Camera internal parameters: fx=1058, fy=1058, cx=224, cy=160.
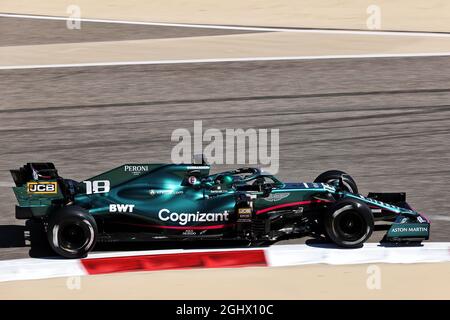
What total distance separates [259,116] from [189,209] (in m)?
5.55

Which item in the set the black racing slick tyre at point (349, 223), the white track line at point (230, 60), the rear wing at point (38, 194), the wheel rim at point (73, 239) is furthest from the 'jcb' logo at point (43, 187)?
the white track line at point (230, 60)

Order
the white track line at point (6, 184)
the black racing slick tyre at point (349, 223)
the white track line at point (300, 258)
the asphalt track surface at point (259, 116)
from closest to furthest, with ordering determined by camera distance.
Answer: the white track line at point (300, 258) < the black racing slick tyre at point (349, 223) < the white track line at point (6, 184) < the asphalt track surface at point (259, 116)

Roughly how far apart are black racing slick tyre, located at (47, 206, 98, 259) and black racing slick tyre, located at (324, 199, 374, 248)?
83.3 inches

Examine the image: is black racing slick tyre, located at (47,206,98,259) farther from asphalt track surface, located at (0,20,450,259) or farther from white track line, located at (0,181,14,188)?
white track line, located at (0,181,14,188)

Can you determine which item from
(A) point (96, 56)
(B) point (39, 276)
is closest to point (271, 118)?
(A) point (96, 56)

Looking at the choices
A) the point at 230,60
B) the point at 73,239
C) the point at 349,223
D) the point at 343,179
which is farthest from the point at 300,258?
the point at 230,60

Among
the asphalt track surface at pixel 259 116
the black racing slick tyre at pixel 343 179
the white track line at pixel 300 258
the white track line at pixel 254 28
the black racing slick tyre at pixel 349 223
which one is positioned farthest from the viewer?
the white track line at pixel 254 28

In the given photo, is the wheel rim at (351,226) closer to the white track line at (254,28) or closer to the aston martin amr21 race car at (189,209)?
the aston martin amr21 race car at (189,209)

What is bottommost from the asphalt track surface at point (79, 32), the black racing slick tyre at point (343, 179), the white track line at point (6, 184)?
the white track line at point (6, 184)

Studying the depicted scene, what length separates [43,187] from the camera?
9.58m

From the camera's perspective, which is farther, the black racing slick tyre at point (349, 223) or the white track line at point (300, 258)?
the black racing slick tyre at point (349, 223)

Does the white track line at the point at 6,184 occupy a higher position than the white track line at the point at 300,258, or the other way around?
the white track line at the point at 6,184

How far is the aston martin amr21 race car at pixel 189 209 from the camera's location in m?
9.50

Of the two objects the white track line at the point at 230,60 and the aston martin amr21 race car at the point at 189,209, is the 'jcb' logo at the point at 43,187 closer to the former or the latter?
the aston martin amr21 race car at the point at 189,209
